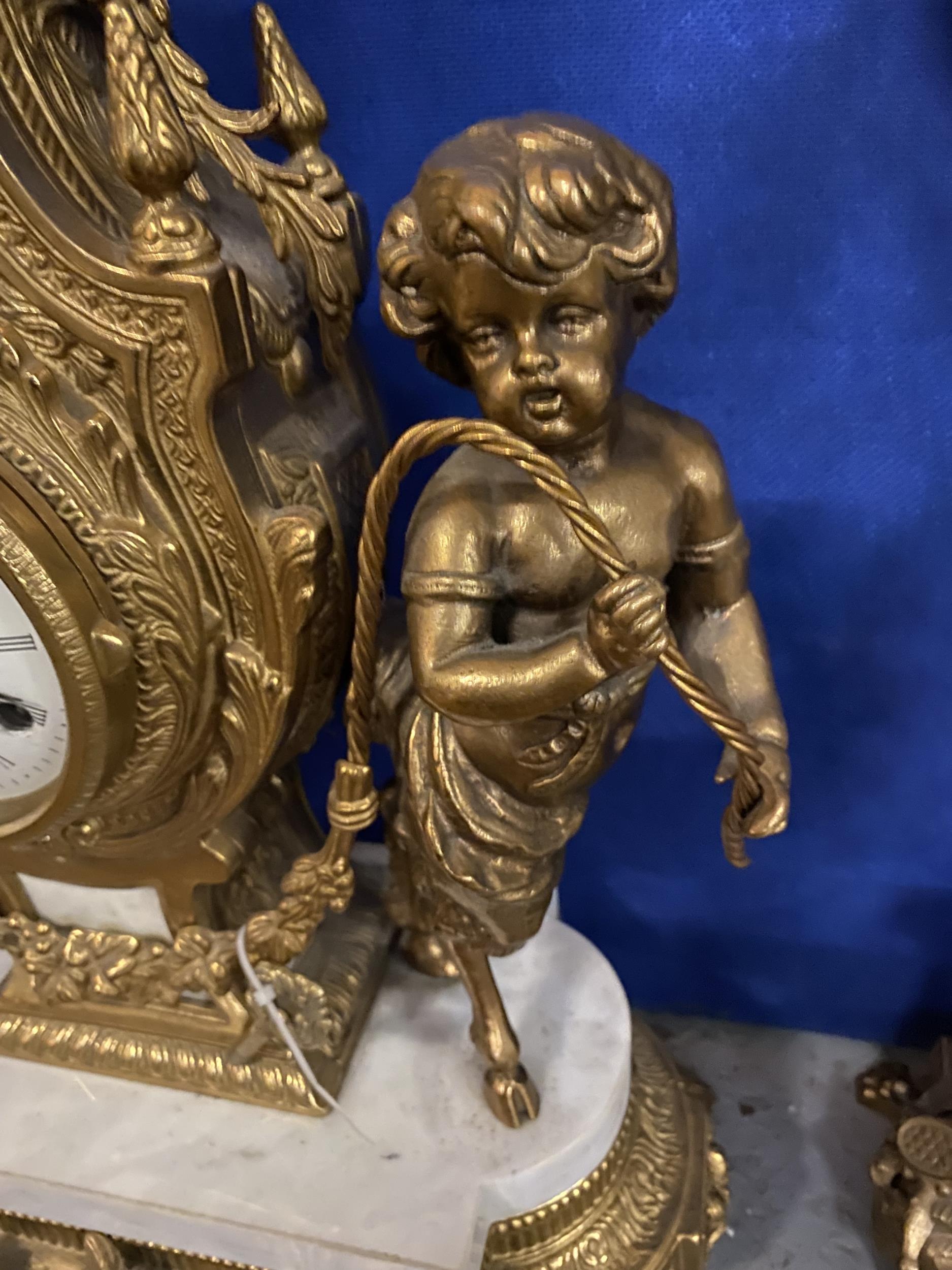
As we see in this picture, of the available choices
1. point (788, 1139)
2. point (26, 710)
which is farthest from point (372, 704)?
point (788, 1139)

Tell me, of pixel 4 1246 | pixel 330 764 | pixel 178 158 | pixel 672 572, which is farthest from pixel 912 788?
pixel 4 1246

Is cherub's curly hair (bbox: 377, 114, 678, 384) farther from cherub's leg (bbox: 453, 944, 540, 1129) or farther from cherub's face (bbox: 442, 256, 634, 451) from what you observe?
cherub's leg (bbox: 453, 944, 540, 1129)

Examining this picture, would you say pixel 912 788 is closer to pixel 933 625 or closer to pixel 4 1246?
pixel 933 625

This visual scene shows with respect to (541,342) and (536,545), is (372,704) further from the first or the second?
(541,342)

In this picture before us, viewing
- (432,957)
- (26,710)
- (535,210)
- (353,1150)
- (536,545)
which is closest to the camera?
A: (535,210)

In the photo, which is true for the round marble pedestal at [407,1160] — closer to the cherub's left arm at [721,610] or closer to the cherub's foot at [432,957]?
the cherub's foot at [432,957]

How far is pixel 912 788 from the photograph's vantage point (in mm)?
960

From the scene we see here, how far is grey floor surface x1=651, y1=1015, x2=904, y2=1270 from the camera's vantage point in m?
0.94

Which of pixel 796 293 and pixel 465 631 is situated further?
pixel 796 293

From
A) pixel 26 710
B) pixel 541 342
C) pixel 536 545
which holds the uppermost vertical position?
pixel 541 342

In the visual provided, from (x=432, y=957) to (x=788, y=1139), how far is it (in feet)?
1.52

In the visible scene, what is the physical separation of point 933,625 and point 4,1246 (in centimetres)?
103

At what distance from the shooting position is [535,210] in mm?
479

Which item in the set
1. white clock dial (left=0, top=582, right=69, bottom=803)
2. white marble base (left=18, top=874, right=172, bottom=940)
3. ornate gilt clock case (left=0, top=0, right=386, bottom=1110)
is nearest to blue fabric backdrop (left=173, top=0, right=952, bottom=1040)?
ornate gilt clock case (left=0, top=0, right=386, bottom=1110)
